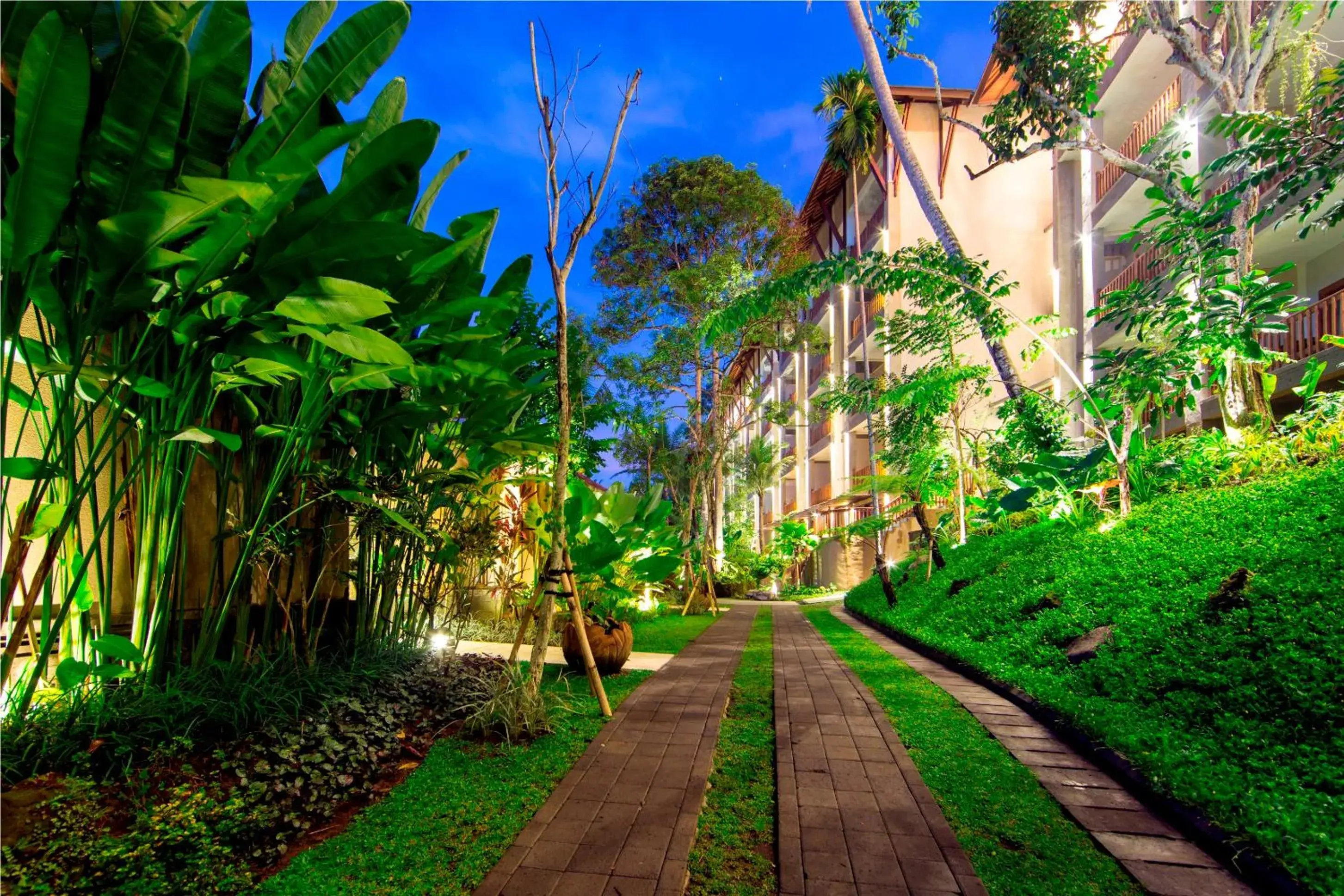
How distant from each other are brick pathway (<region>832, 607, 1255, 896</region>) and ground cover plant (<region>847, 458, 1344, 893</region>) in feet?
0.51

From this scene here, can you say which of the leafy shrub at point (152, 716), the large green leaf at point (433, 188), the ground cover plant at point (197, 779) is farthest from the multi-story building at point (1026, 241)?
the leafy shrub at point (152, 716)

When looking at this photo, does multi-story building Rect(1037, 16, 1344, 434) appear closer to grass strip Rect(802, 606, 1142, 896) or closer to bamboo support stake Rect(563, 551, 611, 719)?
grass strip Rect(802, 606, 1142, 896)

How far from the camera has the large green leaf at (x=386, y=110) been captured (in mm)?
3281

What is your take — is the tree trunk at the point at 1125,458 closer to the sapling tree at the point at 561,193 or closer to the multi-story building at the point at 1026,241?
the multi-story building at the point at 1026,241

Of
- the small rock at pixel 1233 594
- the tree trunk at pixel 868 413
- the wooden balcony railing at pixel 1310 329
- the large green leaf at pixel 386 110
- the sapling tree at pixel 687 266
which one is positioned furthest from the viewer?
the sapling tree at pixel 687 266

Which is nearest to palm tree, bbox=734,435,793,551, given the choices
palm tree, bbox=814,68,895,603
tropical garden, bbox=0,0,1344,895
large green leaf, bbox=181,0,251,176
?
palm tree, bbox=814,68,895,603

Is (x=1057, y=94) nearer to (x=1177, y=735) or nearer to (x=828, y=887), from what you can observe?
(x=1177, y=735)

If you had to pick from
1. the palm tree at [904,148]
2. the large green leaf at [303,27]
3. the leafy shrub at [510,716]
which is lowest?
the leafy shrub at [510,716]

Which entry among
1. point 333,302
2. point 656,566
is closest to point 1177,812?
point 656,566

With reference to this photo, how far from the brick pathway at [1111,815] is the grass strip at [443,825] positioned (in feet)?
7.07

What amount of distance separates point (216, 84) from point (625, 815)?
122 inches

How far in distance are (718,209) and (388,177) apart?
55.4 feet

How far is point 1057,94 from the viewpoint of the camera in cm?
828

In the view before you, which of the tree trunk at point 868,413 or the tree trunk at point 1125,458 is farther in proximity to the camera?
the tree trunk at point 868,413
